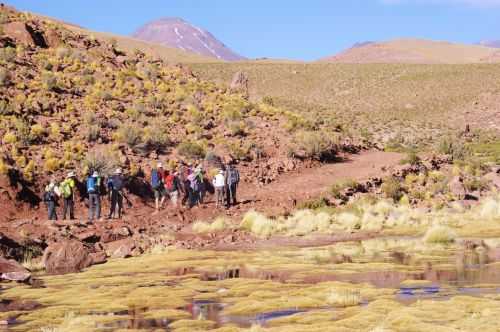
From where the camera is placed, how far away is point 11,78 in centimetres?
3869

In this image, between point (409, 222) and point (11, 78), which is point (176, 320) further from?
point (11, 78)

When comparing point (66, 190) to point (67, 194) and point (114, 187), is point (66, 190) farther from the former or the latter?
point (114, 187)

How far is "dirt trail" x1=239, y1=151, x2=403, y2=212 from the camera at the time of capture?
3030 cm

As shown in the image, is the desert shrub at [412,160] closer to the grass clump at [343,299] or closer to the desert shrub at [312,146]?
the desert shrub at [312,146]

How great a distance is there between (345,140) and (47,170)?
19674 millimetres

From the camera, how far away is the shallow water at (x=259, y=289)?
10883mm

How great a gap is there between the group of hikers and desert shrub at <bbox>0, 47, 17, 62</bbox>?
15.0 metres

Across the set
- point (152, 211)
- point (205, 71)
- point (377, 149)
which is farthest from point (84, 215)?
point (205, 71)

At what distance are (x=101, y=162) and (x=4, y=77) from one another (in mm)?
10556

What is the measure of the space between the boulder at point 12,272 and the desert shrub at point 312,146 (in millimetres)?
22699

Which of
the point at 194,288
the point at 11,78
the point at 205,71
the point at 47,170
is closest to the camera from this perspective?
the point at 194,288

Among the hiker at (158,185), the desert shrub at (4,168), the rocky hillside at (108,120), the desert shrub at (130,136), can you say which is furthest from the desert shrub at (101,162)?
the desert shrub at (4,168)

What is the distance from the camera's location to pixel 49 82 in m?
39.3

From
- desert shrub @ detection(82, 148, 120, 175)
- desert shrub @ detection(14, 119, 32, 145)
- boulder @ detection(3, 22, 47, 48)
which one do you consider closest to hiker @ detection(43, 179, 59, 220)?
desert shrub @ detection(82, 148, 120, 175)
